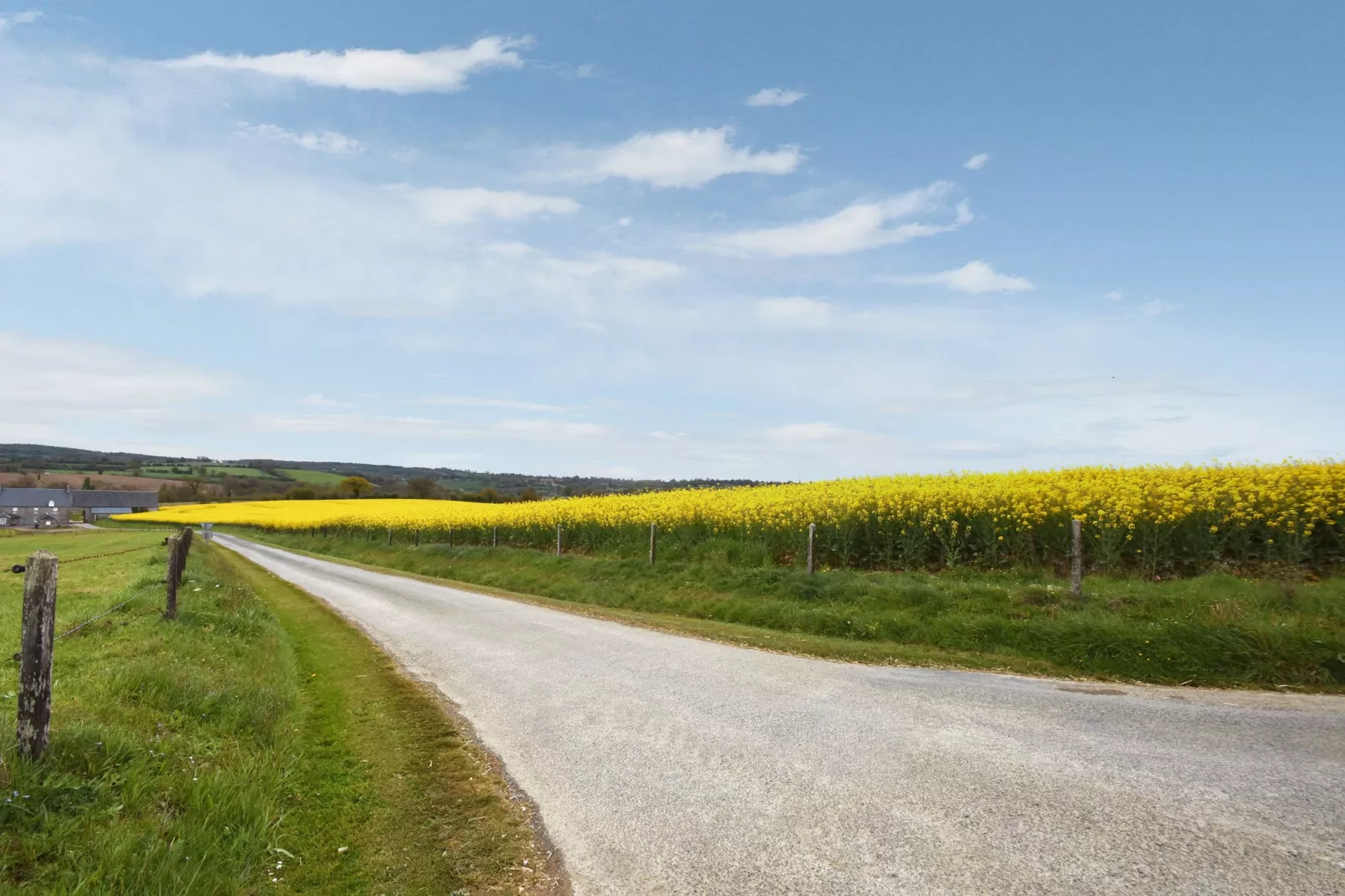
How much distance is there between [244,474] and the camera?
150375 mm

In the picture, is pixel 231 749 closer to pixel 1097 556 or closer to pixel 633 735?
pixel 633 735

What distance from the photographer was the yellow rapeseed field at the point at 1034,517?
43.9ft

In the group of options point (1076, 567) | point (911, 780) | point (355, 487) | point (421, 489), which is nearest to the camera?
point (911, 780)

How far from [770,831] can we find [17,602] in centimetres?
1888

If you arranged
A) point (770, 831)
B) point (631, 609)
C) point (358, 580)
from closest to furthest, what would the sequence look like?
point (770, 831) → point (631, 609) → point (358, 580)

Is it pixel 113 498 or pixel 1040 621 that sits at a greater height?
pixel 1040 621

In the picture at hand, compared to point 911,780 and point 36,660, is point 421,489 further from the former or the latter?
point 911,780

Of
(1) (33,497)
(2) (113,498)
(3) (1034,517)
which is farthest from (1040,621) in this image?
(2) (113,498)

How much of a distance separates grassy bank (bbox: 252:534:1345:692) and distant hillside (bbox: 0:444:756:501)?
84.8 meters

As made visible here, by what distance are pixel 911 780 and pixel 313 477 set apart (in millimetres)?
155771

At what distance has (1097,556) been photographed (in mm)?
14961

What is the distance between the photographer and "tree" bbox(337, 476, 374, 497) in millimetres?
112938

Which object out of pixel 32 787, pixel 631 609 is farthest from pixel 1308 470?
pixel 32 787

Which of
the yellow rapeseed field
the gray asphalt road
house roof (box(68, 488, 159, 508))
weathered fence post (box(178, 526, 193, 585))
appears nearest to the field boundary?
the gray asphalt road
